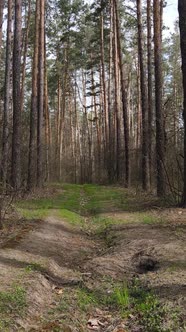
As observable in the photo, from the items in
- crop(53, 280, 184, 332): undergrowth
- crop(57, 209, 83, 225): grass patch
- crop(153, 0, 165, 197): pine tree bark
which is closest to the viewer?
crop(53, 280, 184, 332): undergrowth

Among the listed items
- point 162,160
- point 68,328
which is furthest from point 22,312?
point 162,160

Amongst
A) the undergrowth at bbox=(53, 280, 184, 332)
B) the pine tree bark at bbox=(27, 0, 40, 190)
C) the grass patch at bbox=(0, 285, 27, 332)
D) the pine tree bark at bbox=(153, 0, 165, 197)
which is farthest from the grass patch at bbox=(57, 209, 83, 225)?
the grass patch at bbox=(0, 285, 27, 332)

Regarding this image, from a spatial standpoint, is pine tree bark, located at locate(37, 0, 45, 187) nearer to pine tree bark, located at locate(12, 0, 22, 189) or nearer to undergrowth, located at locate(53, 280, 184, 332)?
pine tree bark, located at locate(12, 0, 22, 189)

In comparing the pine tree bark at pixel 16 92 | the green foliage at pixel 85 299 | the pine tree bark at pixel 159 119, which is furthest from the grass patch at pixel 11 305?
the pine tree bark at pixel 16 92

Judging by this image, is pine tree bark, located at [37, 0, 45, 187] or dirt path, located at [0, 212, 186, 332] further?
pine tree bark, located at [37, 0, 45, 187]

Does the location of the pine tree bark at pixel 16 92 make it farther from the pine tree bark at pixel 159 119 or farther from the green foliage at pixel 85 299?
the green foliage at pixel 85 299

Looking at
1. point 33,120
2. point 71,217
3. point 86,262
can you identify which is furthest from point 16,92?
point 86,262

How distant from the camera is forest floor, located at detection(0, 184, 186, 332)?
15.3 ft

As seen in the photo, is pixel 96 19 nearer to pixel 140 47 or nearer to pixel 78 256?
pixel 140 47

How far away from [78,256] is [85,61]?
119ft

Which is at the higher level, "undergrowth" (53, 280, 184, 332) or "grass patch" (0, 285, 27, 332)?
"grass patch" (0, 285, 27, 332)

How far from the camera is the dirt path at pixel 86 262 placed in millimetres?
5258

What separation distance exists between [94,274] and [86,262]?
0.84m

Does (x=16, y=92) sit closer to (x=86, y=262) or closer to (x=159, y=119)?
(x=159, y=119)
